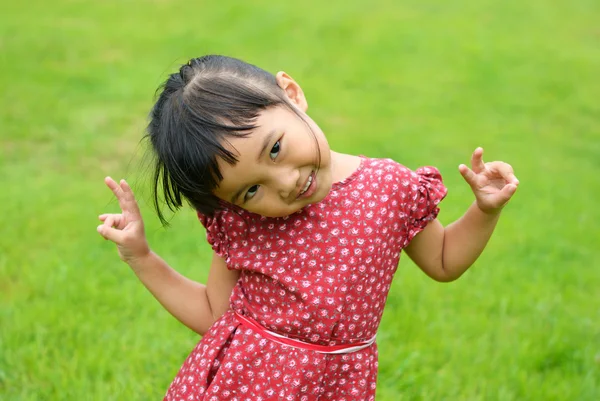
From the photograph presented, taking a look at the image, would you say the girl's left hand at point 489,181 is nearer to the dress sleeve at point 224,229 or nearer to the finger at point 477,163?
the finger at point 477,163

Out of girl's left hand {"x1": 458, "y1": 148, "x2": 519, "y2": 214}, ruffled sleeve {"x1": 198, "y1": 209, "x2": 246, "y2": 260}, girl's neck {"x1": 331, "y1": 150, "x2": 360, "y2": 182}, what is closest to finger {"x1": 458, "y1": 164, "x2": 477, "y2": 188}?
girl's left hand {"x1": 458, "y1": 148, "x2": 519, "y2": 214}

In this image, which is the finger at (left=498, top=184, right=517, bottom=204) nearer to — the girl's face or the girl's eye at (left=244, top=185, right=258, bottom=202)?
the girl's face

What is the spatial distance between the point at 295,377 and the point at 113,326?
154 centimetres

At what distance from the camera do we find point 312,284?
5.82ft

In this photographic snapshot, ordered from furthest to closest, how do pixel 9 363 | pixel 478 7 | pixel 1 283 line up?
pixel 478 7 → pixel 1 283 → pixel 9 363

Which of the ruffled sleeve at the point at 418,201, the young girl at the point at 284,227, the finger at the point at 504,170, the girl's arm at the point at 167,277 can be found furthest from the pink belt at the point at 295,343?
the finger at the point at 504,170

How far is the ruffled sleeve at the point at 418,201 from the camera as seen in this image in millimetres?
1863

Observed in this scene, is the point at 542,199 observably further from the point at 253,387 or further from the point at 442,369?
the point at 253,387

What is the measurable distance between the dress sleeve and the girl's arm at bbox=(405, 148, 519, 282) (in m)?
0.42

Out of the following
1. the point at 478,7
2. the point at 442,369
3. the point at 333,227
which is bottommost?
the point at 442,369

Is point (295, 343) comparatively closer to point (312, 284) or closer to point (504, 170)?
point (312, 284)

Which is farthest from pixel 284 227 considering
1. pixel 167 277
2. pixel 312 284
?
pixel 167 277

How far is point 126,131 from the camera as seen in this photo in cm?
549

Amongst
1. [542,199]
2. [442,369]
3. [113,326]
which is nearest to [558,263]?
[542,199]
